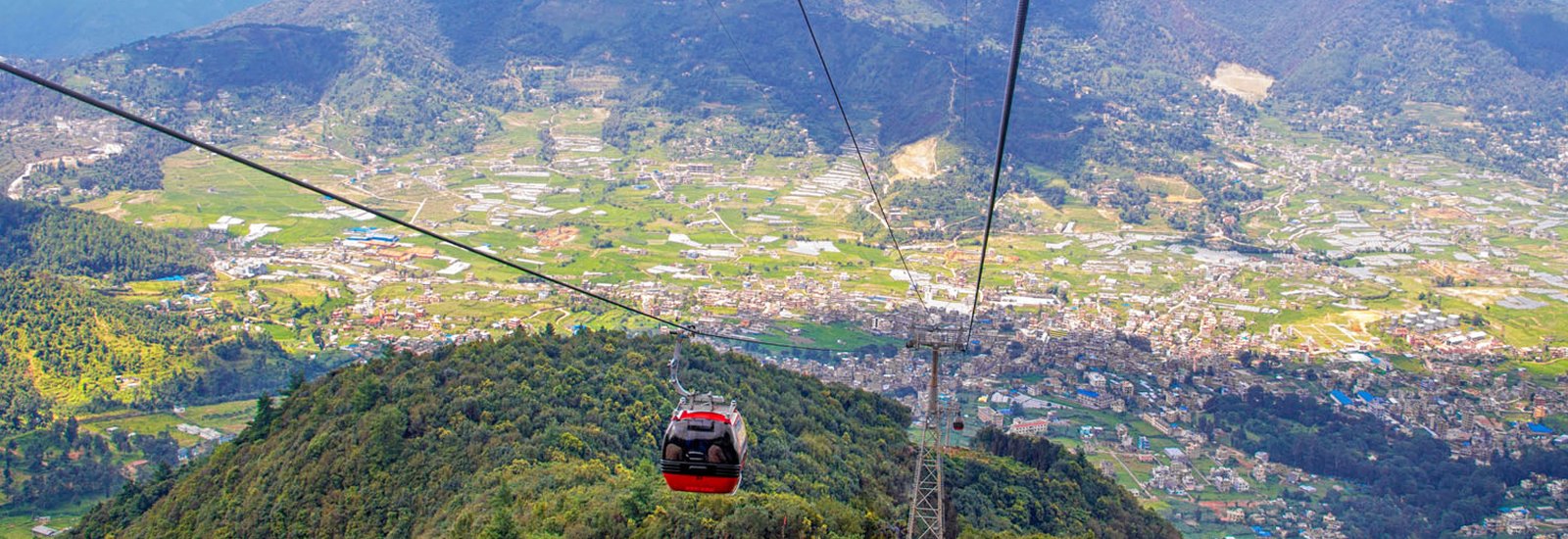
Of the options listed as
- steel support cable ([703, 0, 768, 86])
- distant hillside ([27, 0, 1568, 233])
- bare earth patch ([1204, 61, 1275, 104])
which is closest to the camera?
distant hillside ([27, 0, 1568, 233])

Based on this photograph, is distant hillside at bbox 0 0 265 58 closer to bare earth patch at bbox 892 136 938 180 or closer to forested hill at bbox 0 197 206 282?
forested hill at bbox 0 197 206 282

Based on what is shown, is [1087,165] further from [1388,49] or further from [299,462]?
[299,462]

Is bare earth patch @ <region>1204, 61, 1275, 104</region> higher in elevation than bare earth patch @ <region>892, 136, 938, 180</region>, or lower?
higher

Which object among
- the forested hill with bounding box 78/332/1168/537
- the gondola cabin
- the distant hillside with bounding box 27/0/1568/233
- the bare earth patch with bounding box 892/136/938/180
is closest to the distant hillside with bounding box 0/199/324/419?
the forested hill with bounding box 78/332/1168/537

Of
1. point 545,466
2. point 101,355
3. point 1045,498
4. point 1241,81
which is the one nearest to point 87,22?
point 101,355

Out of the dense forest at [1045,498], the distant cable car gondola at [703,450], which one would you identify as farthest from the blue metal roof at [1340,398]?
the distant cable car gondola at [703,450]

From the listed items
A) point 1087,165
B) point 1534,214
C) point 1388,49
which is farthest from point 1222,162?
point 1388,49
